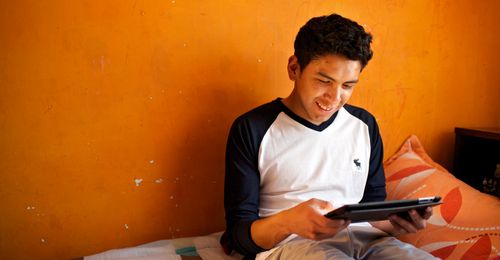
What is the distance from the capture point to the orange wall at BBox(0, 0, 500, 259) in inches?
41.3

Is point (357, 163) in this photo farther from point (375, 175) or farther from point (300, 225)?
point (300, 225)

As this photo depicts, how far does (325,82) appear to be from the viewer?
3.21 feet

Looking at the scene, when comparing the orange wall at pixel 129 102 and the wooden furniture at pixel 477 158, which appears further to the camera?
the wooden furniture at pixel 477 158

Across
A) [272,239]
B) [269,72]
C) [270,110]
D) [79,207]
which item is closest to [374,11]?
[269,72]

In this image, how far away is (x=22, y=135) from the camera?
105 centimetres

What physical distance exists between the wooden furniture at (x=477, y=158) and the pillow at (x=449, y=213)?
0.21m

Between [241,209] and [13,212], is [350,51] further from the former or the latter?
[13,212]

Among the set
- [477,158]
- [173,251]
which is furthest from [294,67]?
[477,158]

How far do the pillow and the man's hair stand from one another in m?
0.56

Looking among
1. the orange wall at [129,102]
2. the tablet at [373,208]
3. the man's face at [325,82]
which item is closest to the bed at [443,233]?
the orange wall at [129,102]

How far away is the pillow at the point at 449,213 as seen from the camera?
1.02 metres

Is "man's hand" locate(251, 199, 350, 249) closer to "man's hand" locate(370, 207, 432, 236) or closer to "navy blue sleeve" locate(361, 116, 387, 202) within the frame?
"man's hand" locate(370, 207, 432, 236)

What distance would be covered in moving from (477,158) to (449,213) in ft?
1.62

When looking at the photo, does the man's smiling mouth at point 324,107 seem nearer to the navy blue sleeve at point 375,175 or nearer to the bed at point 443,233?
the navy blue sleeve at point 375,175
